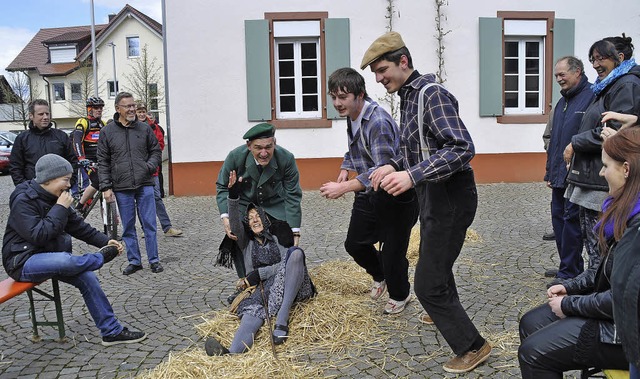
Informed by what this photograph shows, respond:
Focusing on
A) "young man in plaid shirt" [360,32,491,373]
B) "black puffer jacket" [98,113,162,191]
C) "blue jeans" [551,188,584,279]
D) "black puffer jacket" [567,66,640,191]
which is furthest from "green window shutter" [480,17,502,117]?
"young man in plaid shirt" [360,32,491,373]

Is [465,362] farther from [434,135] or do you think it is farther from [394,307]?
[434,135]

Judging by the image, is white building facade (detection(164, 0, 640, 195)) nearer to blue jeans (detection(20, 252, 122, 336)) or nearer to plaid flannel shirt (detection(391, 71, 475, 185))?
blue jeans (detection(20, 252, 122, 336))

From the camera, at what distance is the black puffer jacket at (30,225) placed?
4.10 metres

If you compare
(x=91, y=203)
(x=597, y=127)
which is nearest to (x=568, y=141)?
(x=597, y=127)

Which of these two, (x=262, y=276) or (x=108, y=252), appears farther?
(x=262, y=276)

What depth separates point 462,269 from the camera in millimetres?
6055

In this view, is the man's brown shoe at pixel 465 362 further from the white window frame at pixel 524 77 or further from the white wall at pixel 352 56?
the white window frame at pixel 524 77

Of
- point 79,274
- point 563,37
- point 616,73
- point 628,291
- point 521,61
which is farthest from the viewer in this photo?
point 521,61

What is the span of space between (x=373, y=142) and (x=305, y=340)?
1559 millimetres

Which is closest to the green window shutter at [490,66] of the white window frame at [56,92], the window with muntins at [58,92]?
the white window frame at [56,92]

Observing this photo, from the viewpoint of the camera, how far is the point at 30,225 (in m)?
4.09

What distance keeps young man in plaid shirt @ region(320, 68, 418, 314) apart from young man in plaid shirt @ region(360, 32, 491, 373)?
0.62 meters

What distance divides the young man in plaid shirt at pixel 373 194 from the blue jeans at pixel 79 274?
1.95 metres

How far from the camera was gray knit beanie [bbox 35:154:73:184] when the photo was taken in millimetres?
4242
